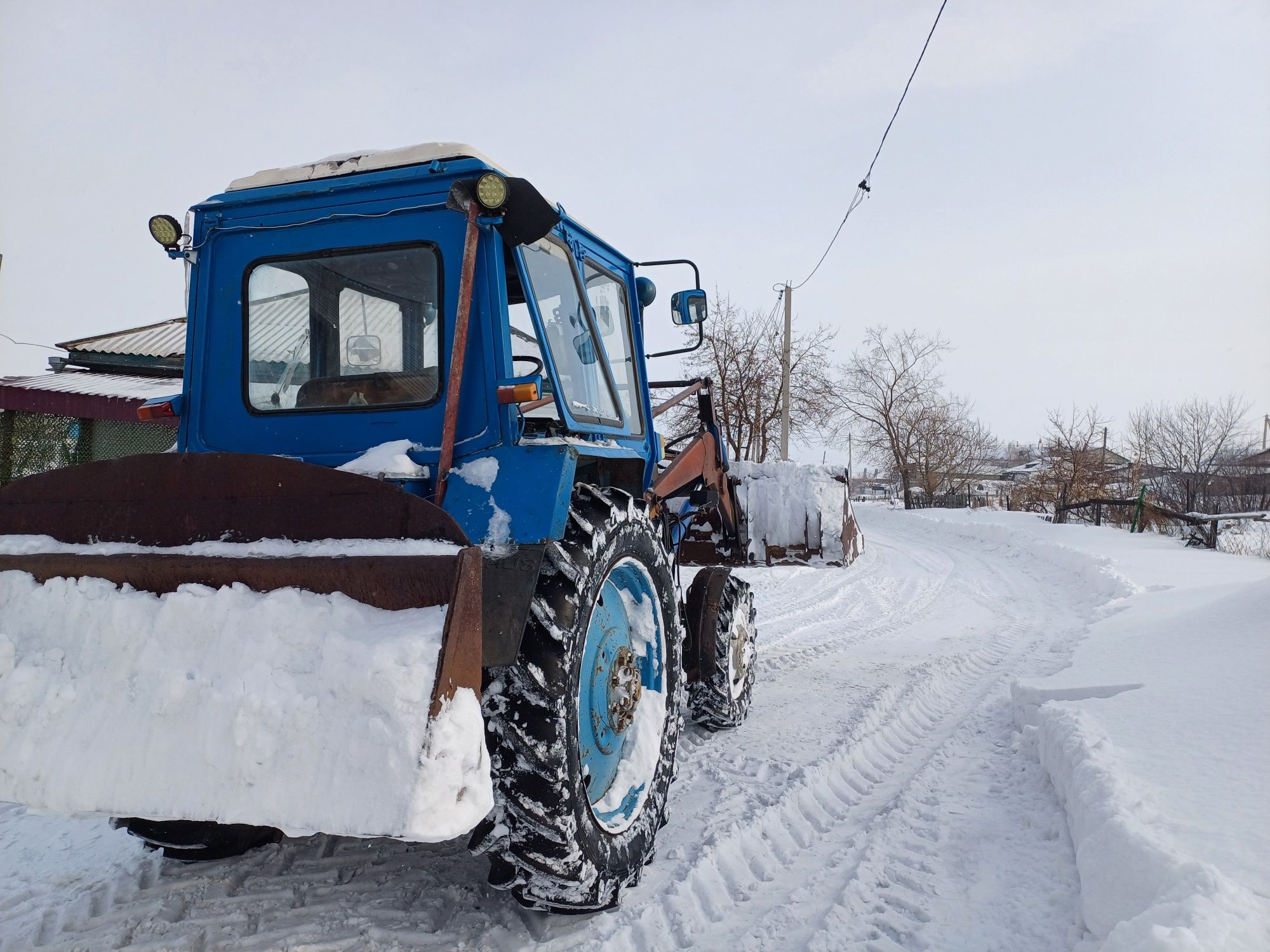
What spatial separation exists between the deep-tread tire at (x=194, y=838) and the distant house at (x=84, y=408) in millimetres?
7652

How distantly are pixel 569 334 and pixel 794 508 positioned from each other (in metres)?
7.33

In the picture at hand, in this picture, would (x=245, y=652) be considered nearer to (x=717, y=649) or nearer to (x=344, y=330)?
(x=344, y=330)

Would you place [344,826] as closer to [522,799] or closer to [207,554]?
[522,799]

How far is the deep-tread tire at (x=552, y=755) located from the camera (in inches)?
80.8

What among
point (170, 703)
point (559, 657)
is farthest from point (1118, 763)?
point (170, 703)

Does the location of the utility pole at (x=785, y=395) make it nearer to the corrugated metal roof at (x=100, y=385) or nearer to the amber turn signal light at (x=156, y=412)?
the corrugated metal roof at (x=100, y=385)

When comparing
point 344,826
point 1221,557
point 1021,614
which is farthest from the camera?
point 1221,557

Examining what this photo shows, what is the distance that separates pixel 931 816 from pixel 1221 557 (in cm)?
1154

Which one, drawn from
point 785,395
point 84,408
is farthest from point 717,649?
point 785,395

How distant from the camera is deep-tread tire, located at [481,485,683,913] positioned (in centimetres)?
205

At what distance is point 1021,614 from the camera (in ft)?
27.0

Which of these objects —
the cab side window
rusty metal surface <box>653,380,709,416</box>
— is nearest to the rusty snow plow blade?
the cab side window

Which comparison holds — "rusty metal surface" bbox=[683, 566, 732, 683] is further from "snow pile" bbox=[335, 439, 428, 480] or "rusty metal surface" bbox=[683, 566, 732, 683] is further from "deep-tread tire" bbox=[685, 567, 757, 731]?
"snow pile" bbox=[335, 439, 428, 480]

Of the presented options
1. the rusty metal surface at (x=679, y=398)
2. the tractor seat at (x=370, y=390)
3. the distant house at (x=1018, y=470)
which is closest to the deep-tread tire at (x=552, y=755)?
the tractor seat at (x=370, y=390)
